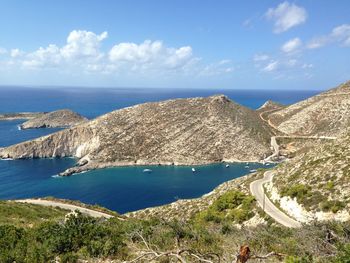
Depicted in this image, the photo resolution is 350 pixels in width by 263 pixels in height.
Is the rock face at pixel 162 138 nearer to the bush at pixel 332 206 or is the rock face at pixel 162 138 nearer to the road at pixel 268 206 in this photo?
the road at pixel 268 206

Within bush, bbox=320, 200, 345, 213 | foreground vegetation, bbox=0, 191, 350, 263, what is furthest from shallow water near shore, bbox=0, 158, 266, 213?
foreground vegetation, bbox=0, 191, 350, 263

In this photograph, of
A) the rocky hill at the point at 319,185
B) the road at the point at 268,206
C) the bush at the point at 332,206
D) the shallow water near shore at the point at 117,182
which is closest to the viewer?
the bush at the point at 332,206

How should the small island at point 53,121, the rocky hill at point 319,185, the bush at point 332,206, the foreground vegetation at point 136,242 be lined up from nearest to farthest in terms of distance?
the foreground vegetation at point 136,242
the bush at point 332,206
the rocky hill at point 319,185
the small island at point 53,121

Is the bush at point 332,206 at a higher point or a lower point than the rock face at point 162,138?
higher

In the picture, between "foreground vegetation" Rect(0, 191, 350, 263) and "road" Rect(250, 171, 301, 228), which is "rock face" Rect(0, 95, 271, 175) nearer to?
"road" Rect(250, 171, 301, 228)

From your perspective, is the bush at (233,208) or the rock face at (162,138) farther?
the rock face at (162,138)

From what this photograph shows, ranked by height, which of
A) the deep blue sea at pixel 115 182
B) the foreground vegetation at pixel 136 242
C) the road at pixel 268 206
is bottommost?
the deep blue sea at pixel 115 182

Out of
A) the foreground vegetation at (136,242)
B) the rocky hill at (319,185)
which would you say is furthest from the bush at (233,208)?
the foreground vegetation at (136,242)
